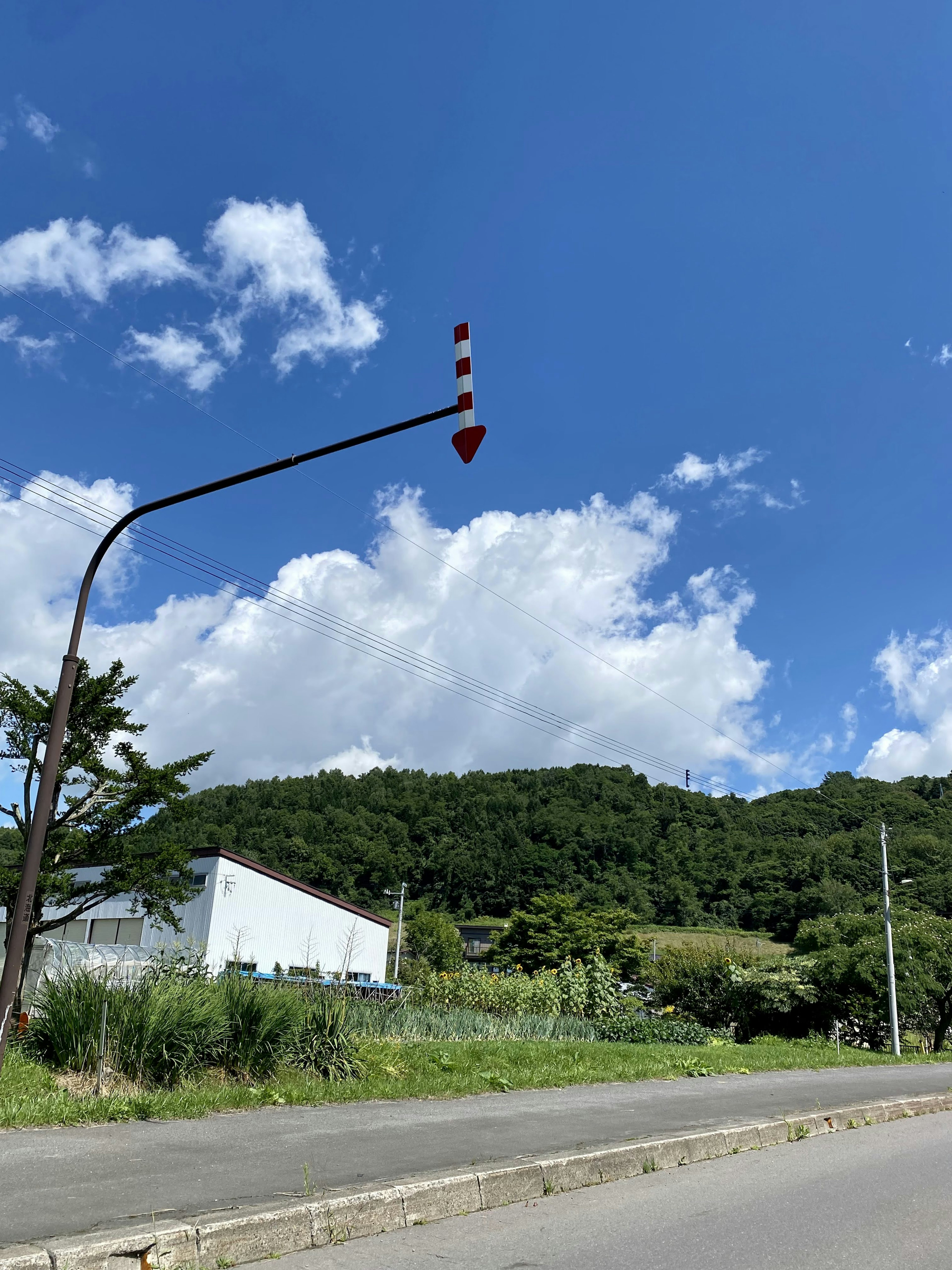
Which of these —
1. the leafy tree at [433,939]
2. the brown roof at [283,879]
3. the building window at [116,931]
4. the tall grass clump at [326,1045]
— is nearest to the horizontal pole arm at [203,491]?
the tall grass clump at [326,1045]

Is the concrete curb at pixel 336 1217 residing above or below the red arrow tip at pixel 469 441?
below

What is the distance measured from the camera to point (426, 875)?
86.4m

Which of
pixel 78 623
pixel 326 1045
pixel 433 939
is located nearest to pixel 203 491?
pixel 78 623

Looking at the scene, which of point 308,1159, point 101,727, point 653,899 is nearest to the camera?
point 308,1159

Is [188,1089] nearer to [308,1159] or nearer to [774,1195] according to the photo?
[308,1159]

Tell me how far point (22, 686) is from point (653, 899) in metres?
67.5

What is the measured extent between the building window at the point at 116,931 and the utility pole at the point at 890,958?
33023 mm

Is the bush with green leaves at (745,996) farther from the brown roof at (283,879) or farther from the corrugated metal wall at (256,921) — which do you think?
the brown roof at (283,879)

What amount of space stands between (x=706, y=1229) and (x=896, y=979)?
30.1m

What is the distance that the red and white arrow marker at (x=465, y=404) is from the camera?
7359mm

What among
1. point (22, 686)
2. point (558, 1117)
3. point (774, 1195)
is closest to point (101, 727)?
point (22, 686)

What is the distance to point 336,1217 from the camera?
16.5 feet

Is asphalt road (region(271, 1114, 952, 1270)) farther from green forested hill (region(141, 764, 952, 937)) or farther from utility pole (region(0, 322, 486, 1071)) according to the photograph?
green forested hill (region(141, 764, 952, 937))

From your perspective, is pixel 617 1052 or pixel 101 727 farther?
pixel 101 727
